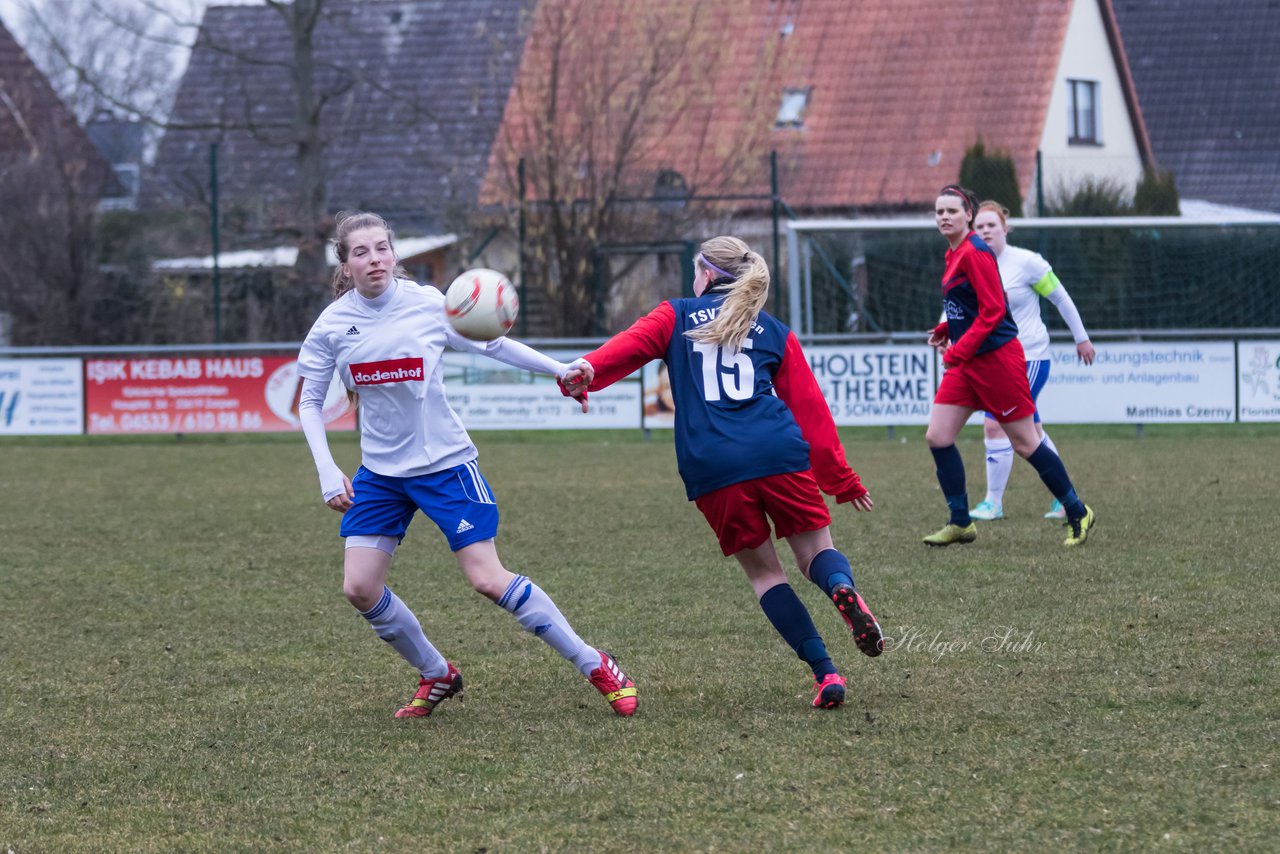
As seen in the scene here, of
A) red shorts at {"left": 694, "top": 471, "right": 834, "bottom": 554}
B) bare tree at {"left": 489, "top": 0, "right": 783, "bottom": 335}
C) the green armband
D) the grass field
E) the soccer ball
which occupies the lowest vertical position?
the grass field

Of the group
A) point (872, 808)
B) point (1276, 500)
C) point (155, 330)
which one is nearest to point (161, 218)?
point (155, 330)

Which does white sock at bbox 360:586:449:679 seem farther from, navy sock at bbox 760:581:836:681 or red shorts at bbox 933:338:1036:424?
red shorts at bbox 933:338:1036:424

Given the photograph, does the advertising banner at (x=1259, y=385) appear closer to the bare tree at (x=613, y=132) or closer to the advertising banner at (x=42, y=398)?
the bare tree at (x=613, y=132)

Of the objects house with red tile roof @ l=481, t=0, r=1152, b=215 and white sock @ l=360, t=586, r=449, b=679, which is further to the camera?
house with red tile roof @ l=481, t=0, r=1152, b=215

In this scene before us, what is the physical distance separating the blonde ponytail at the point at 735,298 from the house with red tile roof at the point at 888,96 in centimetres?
1831

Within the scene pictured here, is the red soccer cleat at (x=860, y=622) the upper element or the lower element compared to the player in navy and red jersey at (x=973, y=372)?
lower

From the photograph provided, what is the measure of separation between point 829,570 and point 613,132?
1842 cm

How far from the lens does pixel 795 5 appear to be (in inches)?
1145

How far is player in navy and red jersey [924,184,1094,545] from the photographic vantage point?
8609 millimetres

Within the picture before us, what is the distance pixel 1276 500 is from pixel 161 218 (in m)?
19.3

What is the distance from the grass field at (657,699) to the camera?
4.19 m

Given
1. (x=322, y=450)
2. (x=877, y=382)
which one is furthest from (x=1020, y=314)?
(x=877, y=382)

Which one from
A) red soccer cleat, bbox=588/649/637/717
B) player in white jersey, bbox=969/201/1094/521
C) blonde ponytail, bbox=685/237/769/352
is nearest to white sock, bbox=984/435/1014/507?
player in white jersey, bbox=969/201/1094/521

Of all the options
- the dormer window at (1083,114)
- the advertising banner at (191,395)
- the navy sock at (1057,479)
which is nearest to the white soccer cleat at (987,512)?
the navy sock at (1057,479)
